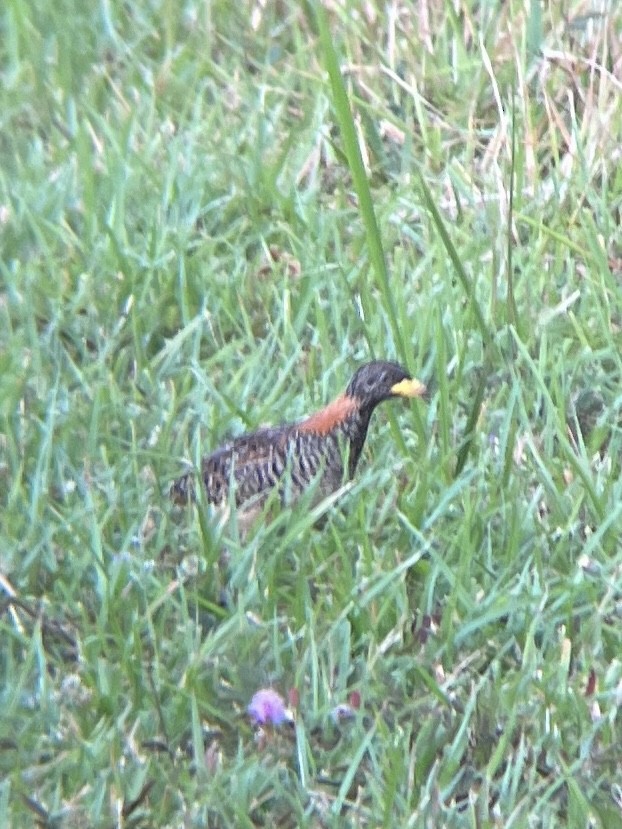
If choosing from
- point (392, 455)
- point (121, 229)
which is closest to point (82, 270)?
point (121, 229)

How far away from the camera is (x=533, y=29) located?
4.86m

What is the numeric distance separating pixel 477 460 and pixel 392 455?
0.20m

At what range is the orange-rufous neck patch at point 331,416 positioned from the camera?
11.6 feet

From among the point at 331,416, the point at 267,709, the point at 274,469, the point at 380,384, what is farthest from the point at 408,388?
the point at 267,709

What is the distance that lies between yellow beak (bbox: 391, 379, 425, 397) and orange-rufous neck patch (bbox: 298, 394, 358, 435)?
0.31 ft

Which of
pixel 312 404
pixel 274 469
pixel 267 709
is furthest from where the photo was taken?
pixel 312 404

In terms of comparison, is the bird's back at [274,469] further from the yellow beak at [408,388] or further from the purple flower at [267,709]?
the purple flower at [267,709]

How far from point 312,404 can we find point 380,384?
374mm

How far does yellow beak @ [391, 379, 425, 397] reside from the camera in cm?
353

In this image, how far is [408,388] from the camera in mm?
3535

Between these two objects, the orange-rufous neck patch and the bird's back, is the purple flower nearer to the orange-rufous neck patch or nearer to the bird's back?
the bird's back

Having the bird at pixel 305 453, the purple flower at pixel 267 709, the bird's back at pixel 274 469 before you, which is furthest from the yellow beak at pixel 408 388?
the purple flower at pixel 267 709

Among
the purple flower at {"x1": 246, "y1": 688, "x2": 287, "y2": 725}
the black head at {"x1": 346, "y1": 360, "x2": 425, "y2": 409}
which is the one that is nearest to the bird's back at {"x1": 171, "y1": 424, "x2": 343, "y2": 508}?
the black head at {"x1": 346, "y1": 360, "x2": 425, "y2": 409}

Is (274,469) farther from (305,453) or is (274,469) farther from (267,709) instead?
(267,709)
